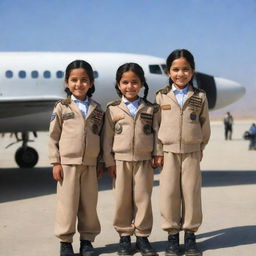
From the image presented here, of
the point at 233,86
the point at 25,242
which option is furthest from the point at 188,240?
the point at 233,86

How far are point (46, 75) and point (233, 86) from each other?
15.8 feet

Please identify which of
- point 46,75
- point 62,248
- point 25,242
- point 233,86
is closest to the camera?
point 62,248

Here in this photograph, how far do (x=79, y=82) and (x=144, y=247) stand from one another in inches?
73.2

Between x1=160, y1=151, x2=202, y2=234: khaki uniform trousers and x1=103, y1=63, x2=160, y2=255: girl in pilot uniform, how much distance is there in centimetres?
17

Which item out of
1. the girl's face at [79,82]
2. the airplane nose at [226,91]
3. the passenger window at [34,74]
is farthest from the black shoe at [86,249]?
A: the airplane nose at [226,91]

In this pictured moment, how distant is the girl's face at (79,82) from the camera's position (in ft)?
15.4

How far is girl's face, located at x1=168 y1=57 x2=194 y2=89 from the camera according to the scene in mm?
4797

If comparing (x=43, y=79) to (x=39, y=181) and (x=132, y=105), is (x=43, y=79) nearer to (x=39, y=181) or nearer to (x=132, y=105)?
(x=39, y=181)

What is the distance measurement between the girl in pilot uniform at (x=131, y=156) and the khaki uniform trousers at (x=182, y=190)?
0.17m

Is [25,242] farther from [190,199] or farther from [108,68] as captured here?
[108,68]

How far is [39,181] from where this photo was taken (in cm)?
1057

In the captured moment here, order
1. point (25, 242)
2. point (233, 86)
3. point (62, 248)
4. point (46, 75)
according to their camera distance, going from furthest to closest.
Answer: point (233, 86), point (46, 75), point (25, 242), point (62, 248)

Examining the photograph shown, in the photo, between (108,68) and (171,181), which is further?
(108,68)

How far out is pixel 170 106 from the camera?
4.84 meters
